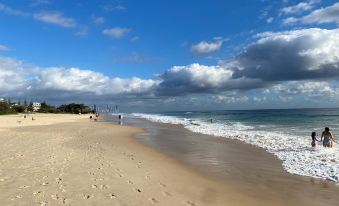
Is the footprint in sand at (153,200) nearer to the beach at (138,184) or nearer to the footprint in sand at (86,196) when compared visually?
the beach at (138,184)

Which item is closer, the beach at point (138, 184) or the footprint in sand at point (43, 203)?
the footprint in sand at point (43, 203)

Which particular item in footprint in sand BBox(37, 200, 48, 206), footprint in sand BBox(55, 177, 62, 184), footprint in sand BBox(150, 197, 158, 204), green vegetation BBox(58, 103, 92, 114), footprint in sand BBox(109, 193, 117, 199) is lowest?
footprint in sand BBox(150, 197, 158, 204)

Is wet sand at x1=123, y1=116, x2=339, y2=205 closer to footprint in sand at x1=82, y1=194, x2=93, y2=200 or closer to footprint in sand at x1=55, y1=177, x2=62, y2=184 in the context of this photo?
footprint in sand at x1=82, y1=194, x2=93, y2=200

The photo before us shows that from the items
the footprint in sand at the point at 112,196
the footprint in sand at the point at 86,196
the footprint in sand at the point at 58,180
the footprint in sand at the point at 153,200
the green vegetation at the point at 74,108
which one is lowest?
the footprint in sand at the point at 153,200

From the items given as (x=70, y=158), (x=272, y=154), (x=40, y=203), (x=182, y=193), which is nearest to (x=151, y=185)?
(x=182, y=193)

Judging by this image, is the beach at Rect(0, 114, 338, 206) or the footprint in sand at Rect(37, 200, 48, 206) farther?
the beach at Rect(0, 114, 338, 206)

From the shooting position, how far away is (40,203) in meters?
8.44

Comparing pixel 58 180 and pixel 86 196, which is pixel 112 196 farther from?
pixel 58 180

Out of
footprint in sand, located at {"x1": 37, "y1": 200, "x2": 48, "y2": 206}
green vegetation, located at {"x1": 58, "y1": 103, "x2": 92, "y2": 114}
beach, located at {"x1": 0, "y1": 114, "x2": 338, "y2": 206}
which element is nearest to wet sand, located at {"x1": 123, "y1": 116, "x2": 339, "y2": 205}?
beach, located at {"x1": 0, "y1": 114, "x2": 338, "y2": 206}

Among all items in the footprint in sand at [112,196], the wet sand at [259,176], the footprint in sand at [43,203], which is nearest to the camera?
the footprint in sand at [43,203]

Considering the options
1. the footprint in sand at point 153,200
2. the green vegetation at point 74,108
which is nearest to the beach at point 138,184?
the footprint in sand at point 153,200

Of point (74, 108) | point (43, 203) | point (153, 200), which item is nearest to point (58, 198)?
point (43, 203)

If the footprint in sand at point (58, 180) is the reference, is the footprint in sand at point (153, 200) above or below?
below

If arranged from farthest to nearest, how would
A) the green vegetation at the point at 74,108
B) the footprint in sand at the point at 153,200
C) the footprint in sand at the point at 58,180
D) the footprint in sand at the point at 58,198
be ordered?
the green vegetation at the point at 74,108 < the footprint in sand at the point at 58,180 < the footprint in sand at the point at 153,200 < the footprint in sand at the point at 58,198
